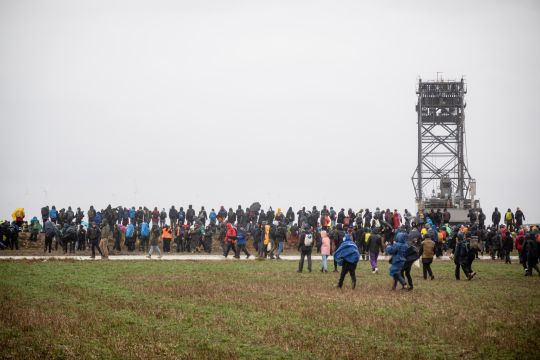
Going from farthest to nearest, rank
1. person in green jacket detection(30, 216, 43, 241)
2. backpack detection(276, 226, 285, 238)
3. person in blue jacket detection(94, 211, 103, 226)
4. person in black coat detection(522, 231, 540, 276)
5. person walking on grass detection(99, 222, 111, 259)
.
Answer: person in green jacket detection(30, 216, 43, 241)
person in blue jacket detection(94, 211, 103, 226)
backpack detection(276, 226, 285, 238)
person walking on grass detection(99, 222, 111, 259)
person in black coat detection(522, 231, 540, 276)

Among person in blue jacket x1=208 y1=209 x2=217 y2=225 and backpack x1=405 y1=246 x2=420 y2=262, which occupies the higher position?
person in blue jacket x1=208 y1=209 x2=217 y2=225

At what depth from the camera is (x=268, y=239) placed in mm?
33719

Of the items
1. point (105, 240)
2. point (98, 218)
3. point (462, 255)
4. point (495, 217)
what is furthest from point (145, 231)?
point (495, 217)

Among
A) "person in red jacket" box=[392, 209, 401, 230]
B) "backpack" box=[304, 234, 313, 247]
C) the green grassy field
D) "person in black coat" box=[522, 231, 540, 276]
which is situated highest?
"person in red jacket" box=[392, 209, 401, 230]

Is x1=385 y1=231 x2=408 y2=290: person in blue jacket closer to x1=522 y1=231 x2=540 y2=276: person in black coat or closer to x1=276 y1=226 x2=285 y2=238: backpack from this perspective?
x1=522 y1=231 x2=540 y2=276: person in black coat

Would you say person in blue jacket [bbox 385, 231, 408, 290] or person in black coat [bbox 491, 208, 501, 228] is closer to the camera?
person in blue jacket [bbox 385, 231, 408, 290]

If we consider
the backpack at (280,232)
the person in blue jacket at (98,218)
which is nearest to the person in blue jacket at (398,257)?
the backpack at (280,232)

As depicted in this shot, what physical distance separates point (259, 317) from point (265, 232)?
19.1m

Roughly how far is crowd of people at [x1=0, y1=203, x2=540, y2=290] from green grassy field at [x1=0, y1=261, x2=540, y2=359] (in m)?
3.30

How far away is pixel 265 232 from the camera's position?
33.6 metres

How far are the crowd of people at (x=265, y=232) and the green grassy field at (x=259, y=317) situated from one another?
330cm

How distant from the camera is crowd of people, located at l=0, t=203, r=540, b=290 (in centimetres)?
2706

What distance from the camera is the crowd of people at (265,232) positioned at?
27.1 meters

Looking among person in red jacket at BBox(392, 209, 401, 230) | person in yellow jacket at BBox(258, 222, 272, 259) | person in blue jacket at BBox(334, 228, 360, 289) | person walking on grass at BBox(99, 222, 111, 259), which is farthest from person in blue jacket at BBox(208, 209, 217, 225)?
person in blue jacket at BBox(334, 228, 360, 289)
